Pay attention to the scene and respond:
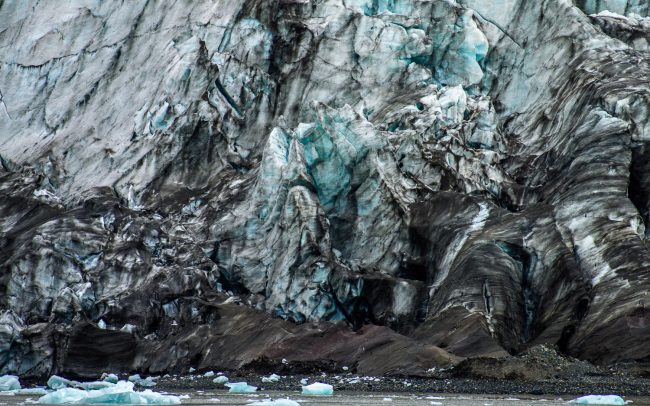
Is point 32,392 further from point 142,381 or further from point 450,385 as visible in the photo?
point 450,385

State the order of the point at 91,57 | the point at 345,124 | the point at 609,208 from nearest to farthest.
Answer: the point at 609,208 < the point at 345,124 < the point at 91,57

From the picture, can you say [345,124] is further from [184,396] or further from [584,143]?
[184,396]

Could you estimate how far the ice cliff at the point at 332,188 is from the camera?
154 feet

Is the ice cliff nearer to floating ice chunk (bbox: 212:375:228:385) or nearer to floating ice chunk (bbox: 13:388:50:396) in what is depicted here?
floating ice chunk (bbox: 212:375:228:385)

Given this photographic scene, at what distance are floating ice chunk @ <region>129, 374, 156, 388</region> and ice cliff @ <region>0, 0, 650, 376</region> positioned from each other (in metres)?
2.63

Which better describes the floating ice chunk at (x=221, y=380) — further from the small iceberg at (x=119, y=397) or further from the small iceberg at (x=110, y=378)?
the small iceberg at (x=119, y=397)

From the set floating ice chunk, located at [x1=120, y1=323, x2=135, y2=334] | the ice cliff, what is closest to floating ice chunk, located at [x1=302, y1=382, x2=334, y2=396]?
the ice cliff

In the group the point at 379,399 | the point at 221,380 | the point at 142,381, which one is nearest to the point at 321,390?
the point at 379,399

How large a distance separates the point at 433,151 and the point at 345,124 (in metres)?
5.06

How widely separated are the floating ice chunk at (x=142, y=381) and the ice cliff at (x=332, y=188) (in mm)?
2635

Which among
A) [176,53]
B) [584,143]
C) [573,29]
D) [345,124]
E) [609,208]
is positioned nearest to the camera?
[609,208]

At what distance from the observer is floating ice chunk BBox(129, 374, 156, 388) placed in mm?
43812

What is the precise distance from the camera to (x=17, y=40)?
78.8 metres

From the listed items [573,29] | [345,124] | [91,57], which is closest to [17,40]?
[91,57]
